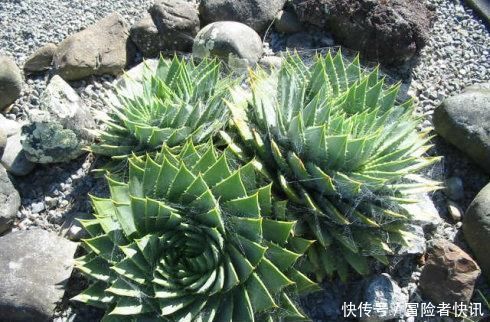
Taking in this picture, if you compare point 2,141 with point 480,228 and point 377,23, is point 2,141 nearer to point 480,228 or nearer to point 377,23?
point 377,23

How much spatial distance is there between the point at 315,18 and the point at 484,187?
1938 millimetres

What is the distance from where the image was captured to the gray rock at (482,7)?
16.8 feet

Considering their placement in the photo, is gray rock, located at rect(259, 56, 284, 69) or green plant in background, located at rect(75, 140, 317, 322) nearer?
green plant in background, located at rect(75, 140, 317, 322)

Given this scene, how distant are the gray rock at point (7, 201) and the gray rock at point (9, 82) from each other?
71cm

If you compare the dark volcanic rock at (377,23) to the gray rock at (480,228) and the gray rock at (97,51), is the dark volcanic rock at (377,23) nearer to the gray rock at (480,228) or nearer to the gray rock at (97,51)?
the gray rock at (480,228)

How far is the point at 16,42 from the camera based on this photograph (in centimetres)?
488

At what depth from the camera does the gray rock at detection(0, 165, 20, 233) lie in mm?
3992

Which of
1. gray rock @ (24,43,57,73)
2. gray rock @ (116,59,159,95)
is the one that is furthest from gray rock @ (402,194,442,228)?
gray rock @ (24,43,57,73)

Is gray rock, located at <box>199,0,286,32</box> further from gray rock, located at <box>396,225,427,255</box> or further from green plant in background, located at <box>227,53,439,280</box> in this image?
gray rock, located at <box>396,225,427,255</box>

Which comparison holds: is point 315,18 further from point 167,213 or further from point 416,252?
point 167,213

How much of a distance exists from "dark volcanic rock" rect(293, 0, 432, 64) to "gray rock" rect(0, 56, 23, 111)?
238cm

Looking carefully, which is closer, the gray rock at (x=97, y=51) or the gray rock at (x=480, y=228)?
the gray rock at (x=480, y=228)

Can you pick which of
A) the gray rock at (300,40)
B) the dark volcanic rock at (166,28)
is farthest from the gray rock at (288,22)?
the dark volcanic rock at (166,28)

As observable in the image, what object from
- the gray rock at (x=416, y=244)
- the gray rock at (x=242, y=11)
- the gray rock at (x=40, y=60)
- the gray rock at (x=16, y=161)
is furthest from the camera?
the gray rock at (x=242, y=11)
